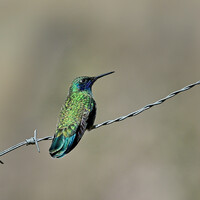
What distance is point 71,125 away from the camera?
6180mm

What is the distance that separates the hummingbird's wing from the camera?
5.75 m

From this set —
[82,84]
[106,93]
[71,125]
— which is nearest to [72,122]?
[71,125]

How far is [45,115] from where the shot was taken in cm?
1281

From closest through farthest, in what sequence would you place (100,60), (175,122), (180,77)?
(175,122) → (180,77) → (100,60)

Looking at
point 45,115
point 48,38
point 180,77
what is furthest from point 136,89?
point 48,38

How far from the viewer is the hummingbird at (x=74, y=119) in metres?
5.79

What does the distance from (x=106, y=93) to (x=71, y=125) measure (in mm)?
6977

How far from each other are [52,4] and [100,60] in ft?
8.16

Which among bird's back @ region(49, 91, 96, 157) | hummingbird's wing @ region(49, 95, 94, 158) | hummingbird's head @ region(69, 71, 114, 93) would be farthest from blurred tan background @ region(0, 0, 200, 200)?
hummingbird's wing @ region(49, 95, 94, 158)

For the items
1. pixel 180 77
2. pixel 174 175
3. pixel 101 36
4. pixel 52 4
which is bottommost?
pixel 174 175

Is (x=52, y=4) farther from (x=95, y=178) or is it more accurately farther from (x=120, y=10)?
(x=95, y=178)

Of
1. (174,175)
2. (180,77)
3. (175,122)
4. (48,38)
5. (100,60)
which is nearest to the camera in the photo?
(174,175)

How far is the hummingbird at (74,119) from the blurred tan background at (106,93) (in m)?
4.25

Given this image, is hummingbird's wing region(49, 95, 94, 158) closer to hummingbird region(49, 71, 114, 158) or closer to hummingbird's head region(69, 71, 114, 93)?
hummingbird region(49, 71, 114, 158)
